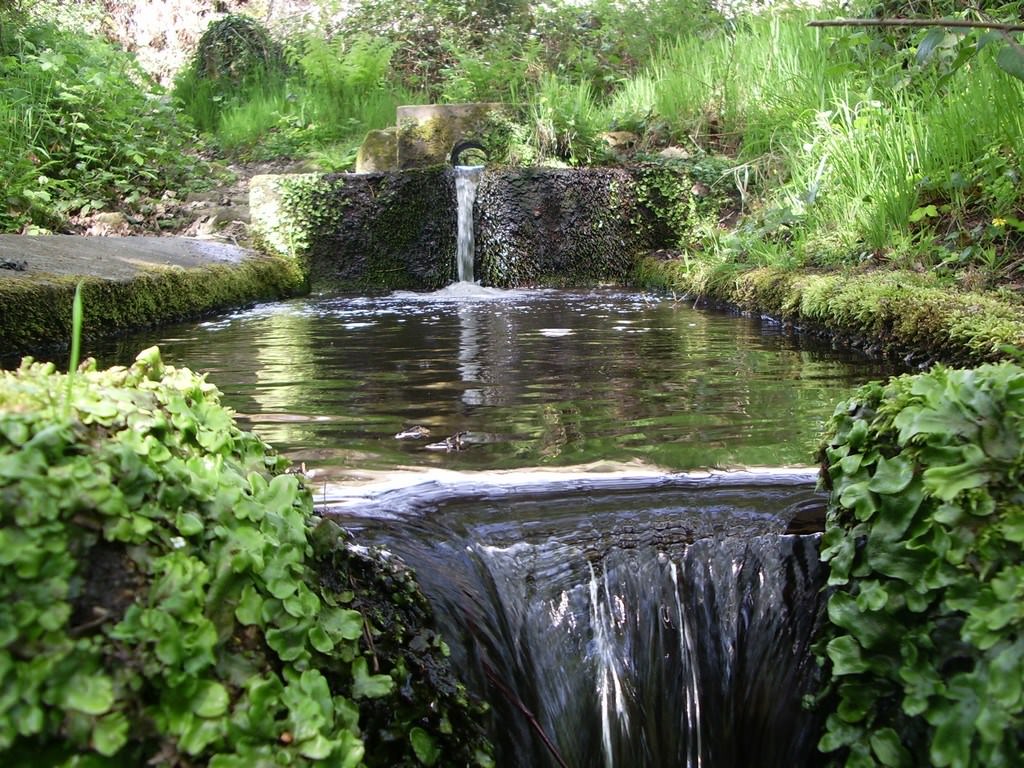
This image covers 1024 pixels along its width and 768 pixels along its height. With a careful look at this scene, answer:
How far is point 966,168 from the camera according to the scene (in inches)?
215

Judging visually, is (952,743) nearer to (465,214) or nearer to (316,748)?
(316,748)

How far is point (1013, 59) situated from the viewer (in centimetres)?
206

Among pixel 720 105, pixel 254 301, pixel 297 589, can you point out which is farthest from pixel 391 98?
pixel 297 589

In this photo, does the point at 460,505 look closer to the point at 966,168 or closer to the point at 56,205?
the point at 966,168

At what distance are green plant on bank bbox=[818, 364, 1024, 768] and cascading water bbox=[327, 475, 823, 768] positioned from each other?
192 millimetres

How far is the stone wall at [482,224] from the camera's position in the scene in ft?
31.8

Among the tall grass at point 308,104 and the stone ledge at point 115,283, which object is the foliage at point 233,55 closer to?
the tall grass at point 308,104

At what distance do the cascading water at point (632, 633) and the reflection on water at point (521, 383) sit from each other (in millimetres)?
589

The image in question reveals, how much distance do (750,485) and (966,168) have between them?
3.80 metres

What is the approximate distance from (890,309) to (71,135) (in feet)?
29.7

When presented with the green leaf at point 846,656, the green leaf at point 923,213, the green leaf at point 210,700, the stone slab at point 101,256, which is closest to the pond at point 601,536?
the green leaf at point 846,656

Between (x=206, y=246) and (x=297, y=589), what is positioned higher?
(x=206, y=246)

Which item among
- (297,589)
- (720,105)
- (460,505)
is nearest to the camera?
(297,589)

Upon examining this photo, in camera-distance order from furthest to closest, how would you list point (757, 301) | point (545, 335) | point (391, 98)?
point (391, 98)
point (757, 301)
point (545, 335)
